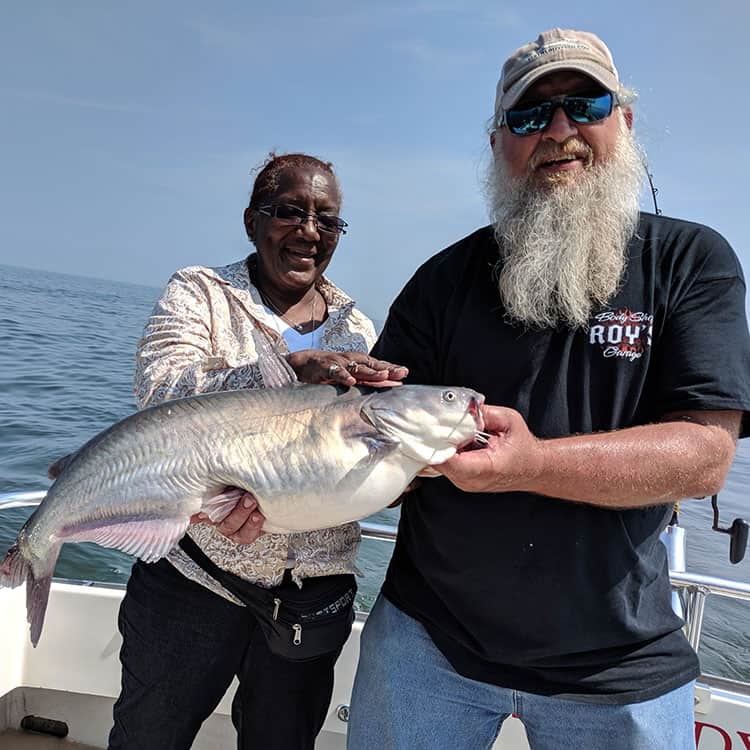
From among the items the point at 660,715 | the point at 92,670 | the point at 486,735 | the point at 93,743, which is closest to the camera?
the point at 660,715

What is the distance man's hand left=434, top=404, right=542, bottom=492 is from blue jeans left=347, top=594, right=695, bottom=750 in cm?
70

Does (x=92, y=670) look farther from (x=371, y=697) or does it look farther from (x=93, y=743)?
(x=371, y=697)

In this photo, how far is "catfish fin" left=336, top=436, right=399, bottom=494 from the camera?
221 centimetres

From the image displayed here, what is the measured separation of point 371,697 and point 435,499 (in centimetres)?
74

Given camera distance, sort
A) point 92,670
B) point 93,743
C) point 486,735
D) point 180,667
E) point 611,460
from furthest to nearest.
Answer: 1. point 93,743
2. point 92,670
3. point 180,667
4. point 486,735
5. point 611,460

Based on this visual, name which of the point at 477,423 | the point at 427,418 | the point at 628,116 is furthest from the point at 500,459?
the point at 628,116

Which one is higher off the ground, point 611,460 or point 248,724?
point 611,460

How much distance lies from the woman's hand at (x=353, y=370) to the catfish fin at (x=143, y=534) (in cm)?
69

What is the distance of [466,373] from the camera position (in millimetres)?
2391

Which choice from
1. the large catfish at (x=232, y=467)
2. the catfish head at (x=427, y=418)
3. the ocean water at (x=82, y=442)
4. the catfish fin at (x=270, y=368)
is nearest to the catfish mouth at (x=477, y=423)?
the catfish head at (x=427, y=418)

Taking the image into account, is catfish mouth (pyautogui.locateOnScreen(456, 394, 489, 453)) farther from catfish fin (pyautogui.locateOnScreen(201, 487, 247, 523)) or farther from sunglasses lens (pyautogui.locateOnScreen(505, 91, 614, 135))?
sunglasses lens (pyautogui.locateOnScreen(505, 91, 614, 135))

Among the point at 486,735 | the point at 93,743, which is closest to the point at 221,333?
the point at 486,735

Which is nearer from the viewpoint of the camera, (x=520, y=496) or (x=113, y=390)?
(x=520, y=496)

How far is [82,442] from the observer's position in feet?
35.5
